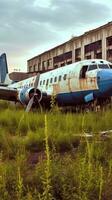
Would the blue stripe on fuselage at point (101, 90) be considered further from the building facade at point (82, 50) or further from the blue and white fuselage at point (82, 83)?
the building facade at point (82, 50)

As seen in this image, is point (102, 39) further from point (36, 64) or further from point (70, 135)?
point (70, 135)

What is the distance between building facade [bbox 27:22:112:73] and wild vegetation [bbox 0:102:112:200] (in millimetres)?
34880

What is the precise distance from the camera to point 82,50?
177 ft

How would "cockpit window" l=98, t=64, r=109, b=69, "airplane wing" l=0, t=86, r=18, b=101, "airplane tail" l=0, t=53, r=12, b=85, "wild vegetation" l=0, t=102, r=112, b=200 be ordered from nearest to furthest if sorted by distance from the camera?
1. "wild vegetation" l=0, t=102, r=112, b=200
2. "cockpit window" l=98, t=64, r=109, b=69
3. "airplane wing" l=0, t=86, r=18, b=101
4. "airplane tail" l=0, t=53, r=12, b=85

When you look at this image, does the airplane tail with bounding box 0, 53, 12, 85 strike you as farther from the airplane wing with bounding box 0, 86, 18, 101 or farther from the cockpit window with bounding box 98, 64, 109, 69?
the cockpit window with bounding box 98, 64, 109, 69

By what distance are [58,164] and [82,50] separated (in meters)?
49.3

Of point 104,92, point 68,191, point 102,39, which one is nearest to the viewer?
point 68,191

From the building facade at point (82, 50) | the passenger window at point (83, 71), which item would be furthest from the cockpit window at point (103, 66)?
the building facade at point (82, 50)

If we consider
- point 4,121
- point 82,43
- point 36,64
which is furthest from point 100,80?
point 36,64

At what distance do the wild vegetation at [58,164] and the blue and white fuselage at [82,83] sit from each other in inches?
270

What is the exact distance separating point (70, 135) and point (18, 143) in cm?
120

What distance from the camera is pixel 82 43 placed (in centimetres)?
5412

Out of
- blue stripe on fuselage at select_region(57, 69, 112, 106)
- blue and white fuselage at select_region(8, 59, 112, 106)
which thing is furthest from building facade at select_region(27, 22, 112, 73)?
blue stripe on fuselage at select_region(57, 69, 112, 106)

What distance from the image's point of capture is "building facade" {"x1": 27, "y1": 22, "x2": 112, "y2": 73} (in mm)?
48097
